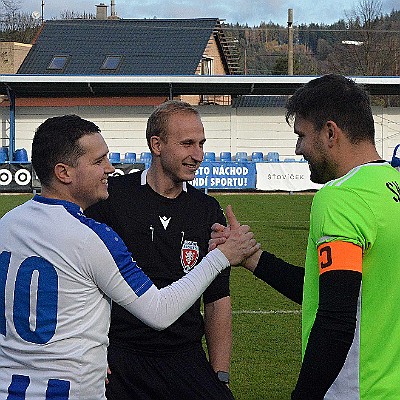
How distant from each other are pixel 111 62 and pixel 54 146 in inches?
1600

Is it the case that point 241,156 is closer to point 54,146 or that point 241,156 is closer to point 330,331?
point 54,146

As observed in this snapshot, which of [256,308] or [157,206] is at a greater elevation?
[157,206]

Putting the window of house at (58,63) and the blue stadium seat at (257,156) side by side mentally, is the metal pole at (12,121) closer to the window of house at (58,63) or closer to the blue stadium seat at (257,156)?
the window of house at (58,63)

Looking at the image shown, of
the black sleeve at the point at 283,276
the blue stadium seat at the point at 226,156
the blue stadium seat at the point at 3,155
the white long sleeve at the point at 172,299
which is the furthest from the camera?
the blue stadium seat at the point at 226,156

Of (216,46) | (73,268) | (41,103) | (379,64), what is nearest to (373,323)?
(73,268)

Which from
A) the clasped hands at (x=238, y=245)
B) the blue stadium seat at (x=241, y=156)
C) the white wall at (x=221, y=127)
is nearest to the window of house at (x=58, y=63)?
the white wall at (x=221, y=127)

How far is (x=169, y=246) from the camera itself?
15.6ft

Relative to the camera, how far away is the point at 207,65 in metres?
49.2

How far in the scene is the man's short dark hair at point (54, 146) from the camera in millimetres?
3566

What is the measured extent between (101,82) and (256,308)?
26.9 metres

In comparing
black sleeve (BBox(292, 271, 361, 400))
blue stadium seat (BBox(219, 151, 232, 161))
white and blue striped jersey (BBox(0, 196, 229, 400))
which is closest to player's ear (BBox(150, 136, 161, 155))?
white and blue striped jersey (BBox(0, 196, 229, 400))

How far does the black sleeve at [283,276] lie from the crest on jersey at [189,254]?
2.64 feet

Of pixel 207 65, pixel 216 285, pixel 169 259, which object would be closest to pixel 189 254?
pixel 169 259

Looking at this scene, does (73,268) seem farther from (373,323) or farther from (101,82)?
(101,82)
